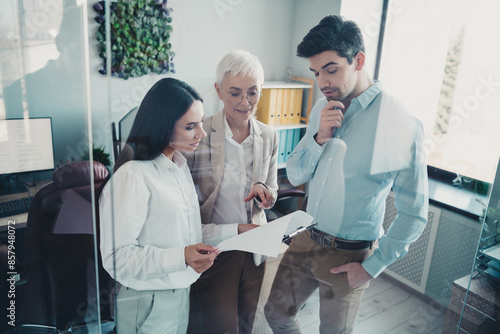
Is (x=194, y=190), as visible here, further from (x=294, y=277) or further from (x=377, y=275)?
(x=377, y=275)

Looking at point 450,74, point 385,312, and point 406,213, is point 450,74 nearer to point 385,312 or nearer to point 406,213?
point 406,213

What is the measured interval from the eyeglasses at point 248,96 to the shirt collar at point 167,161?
157mm

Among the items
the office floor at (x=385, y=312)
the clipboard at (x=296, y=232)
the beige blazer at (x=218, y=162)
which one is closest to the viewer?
the beige blazer at (x=218, y=162)

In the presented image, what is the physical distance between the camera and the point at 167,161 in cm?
68

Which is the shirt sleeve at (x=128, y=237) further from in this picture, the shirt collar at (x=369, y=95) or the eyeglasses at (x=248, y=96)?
the shirt collar at (x=369, y=95)

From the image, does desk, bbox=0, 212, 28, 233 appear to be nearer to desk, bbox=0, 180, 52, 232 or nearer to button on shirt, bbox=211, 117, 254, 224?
desk, bbox=0, 180, 52, 232

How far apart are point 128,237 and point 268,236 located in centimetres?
31

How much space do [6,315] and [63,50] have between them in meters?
0.63

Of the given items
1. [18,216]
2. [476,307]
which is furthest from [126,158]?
[476,307]

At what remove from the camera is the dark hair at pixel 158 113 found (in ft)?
2.10

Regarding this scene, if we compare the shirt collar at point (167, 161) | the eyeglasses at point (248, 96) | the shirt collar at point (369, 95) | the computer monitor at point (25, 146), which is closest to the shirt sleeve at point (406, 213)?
the shirt collar at point (369, 95)

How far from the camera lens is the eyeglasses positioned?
669mm

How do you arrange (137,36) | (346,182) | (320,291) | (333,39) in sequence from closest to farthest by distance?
(137,36), (333,39), (346,182), (320,291)

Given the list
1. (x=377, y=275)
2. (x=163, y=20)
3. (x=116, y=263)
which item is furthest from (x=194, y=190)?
(x=377, y=275)
